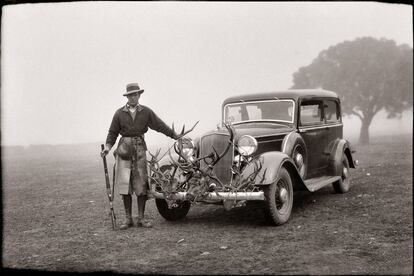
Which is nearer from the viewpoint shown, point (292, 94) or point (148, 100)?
point (148, 100)

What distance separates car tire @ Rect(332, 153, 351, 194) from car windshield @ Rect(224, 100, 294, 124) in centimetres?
162

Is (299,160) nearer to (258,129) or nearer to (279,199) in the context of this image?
(258,129)

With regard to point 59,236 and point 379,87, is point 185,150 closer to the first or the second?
point 59,236

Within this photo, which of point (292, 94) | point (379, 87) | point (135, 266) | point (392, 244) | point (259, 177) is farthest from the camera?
point (379, 87)

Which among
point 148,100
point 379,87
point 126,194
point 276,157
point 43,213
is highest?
point 379,87

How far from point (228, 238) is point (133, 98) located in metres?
2.13

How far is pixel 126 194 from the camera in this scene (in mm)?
5477

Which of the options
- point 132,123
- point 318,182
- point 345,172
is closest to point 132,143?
point 132,123

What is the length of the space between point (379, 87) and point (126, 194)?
17.8 metres

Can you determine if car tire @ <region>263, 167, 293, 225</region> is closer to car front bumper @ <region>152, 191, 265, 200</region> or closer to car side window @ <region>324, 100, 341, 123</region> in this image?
car front bumper @ <region>152, 191, 265, 200</region>

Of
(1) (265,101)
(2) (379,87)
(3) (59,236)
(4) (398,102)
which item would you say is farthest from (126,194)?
(4) (398,102)

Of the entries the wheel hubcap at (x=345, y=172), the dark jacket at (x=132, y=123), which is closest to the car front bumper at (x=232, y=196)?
the dark jacket at (x=132, y=123)

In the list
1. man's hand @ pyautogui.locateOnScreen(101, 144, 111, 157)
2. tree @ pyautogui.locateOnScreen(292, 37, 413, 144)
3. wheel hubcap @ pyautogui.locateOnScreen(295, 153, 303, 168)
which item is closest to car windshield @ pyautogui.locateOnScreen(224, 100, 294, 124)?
wheel hubcap @ pyautogui.locateOnScreen(295, 153, 303, 168)

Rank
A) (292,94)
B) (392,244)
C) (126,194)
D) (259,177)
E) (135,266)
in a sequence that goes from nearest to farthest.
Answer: (135,266) → (392,244) → (259,177) → (126,194) → (292,94)
